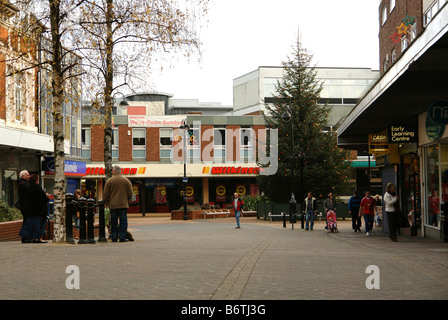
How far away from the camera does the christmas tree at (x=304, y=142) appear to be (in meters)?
37.4

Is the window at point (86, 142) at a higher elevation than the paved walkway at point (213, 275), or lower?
higher

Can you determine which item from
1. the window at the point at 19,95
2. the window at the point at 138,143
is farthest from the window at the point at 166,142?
the window at the point at 19,95

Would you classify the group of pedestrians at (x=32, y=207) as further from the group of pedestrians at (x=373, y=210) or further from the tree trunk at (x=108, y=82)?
the group of pedestrians at (x=373, y=210)

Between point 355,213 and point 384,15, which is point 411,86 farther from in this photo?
point 384,15

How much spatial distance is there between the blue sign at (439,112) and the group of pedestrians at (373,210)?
9.07 feet

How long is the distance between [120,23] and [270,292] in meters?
10.0

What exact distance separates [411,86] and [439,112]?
5.18ft

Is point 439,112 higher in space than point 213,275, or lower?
higher

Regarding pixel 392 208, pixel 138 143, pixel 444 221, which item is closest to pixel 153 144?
pixel 138 143

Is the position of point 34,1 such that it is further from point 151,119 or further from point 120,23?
point 151,119

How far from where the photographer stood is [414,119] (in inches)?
817

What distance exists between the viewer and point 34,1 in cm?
1457
